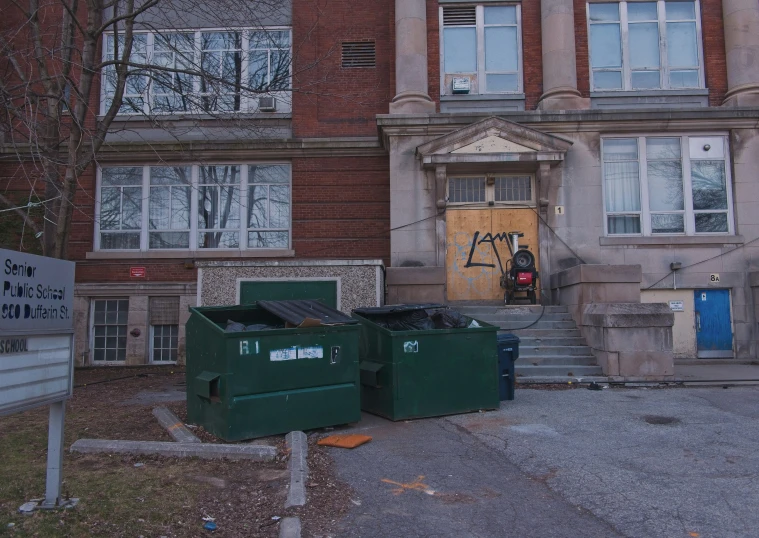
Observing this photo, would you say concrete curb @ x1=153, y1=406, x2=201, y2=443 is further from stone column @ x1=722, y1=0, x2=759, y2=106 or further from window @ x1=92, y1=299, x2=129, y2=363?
stone column @ x1=722, y1=0, x2=759, y2=106

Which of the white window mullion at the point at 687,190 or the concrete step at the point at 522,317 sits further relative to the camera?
the white window mullion at the point at 687,190

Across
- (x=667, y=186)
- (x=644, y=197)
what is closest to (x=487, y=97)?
(x=644, y=197)

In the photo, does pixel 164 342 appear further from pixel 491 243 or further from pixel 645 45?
pixel 645 45

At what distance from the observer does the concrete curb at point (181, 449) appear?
20.1 feet

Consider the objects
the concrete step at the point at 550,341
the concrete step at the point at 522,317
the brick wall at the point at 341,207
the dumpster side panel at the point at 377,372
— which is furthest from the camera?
the brick wall at the point at 341,207

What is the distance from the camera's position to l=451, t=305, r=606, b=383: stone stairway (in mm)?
11156

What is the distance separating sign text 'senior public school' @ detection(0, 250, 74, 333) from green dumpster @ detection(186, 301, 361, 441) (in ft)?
7.44

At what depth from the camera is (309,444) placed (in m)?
6.86

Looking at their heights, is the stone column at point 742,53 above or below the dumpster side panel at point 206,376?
above

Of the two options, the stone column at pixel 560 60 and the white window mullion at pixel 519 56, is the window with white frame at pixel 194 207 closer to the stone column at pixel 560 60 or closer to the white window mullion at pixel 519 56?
the white window mullion at pixel 519 56

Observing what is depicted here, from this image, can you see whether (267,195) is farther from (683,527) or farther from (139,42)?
(683,527)

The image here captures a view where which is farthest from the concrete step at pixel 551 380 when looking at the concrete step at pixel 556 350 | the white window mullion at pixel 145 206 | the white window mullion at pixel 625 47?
the white window mullion at pixel 145 206

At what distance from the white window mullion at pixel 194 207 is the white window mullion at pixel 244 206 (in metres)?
1.22

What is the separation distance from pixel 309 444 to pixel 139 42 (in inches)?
564
